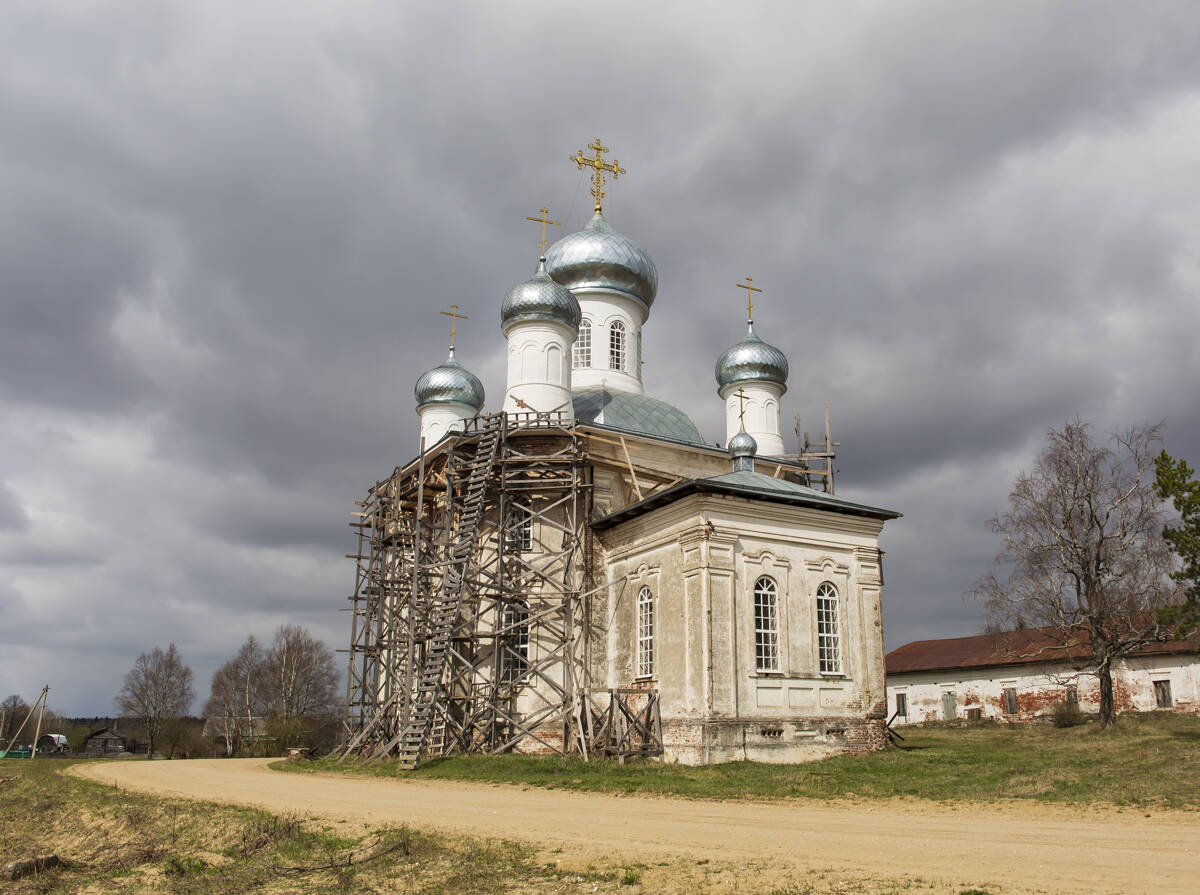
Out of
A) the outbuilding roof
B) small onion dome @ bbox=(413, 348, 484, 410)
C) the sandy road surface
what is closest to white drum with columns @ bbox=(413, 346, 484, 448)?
small onion dome @ bbox=(413, 348, 484, 410)

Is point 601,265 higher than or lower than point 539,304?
higher

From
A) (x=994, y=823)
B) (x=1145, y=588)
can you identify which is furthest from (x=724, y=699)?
(x=1145, y=588)

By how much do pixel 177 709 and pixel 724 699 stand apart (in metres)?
40.0

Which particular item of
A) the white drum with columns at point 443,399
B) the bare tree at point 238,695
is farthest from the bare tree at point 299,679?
the white drum with columns at point 443,399

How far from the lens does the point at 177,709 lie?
48.7m

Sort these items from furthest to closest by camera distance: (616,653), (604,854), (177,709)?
(177,709) → (616,653) → (604,854)

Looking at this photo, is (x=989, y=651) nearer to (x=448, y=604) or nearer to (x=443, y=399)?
(x=443, y=399)

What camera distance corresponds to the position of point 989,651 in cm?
3631

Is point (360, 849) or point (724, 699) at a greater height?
point (724, 699)

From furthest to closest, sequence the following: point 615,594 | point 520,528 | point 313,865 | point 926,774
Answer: point 520,528 < point 615,594 < point 926,774 < point 313,865

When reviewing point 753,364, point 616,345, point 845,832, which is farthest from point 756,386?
point 845,832

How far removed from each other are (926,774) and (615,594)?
8274 mm

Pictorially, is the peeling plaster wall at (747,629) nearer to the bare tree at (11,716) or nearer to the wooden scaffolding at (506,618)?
the wooden scaffolding at (506,618)

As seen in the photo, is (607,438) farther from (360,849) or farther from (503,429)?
(360,849)
